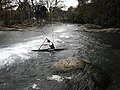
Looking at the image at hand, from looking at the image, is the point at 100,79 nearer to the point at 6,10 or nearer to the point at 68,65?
the point at 68,65

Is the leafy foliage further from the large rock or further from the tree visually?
the large rock

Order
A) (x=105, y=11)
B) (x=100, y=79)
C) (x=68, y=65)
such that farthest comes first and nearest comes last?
(x=105, y=11)
(x=68, y=65)
(x=100, y=79)

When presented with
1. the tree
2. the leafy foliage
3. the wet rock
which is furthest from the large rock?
the tree

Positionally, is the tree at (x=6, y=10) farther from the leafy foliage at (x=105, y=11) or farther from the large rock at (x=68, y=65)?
the large rock at (x=68, y=65)

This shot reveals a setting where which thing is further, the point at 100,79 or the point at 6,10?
the point at 6,10

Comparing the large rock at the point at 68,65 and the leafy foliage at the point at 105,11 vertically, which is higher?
the leafy foliage at the point at 105,11

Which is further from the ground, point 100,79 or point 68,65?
point 68,65

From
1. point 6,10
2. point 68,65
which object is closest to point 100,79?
point 68,65

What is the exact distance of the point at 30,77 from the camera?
39.2 ft

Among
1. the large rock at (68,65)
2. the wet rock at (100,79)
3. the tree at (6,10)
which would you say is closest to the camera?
the wet rock at (100,79)

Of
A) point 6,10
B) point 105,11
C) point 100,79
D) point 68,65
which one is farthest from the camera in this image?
point 6,10

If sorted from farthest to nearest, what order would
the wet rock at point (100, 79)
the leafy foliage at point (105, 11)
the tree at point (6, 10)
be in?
the tree at point (6, 10) < the leafy foliage at point (105, 11) < the wet rock at point (100, 79)

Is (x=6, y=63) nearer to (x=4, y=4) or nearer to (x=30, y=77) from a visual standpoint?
(x=30, y=77)

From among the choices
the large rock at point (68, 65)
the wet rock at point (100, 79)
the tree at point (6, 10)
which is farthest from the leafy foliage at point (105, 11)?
the wet rock at point (100, 79)
